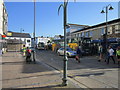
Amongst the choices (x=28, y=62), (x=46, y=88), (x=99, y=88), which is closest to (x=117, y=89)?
(x=99, y=88)

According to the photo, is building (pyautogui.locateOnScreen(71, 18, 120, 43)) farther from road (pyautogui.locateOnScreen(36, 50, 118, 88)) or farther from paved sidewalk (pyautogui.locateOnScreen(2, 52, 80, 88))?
paved sidewalk (pyautogui.locateOnScreen(2, 52, 80, 88))

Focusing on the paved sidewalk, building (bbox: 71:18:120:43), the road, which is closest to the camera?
the paved sidewalk

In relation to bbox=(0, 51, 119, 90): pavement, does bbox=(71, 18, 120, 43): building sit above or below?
above

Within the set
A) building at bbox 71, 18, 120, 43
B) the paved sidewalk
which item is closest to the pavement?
the paved sidewalk

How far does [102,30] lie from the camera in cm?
3102

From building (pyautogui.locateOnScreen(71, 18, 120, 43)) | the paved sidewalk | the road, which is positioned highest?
building (pyautogui.locateOnScreen(71, 18, 120, 43))

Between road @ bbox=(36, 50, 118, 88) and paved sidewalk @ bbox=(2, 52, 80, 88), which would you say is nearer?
paved sidewalk @ bbox=(2, 52, 80, 88)

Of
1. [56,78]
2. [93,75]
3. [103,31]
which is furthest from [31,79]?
[103,31]

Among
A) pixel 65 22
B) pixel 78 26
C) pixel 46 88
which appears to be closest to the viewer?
pixel 46 88

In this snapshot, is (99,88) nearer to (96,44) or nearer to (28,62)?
(28,62)

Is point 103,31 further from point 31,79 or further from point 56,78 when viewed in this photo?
point 31,79

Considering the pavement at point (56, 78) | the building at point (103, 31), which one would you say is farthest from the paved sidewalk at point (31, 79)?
the building at point (103, 31)

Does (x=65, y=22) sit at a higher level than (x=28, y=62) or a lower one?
higher

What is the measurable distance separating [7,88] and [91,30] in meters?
32.4
